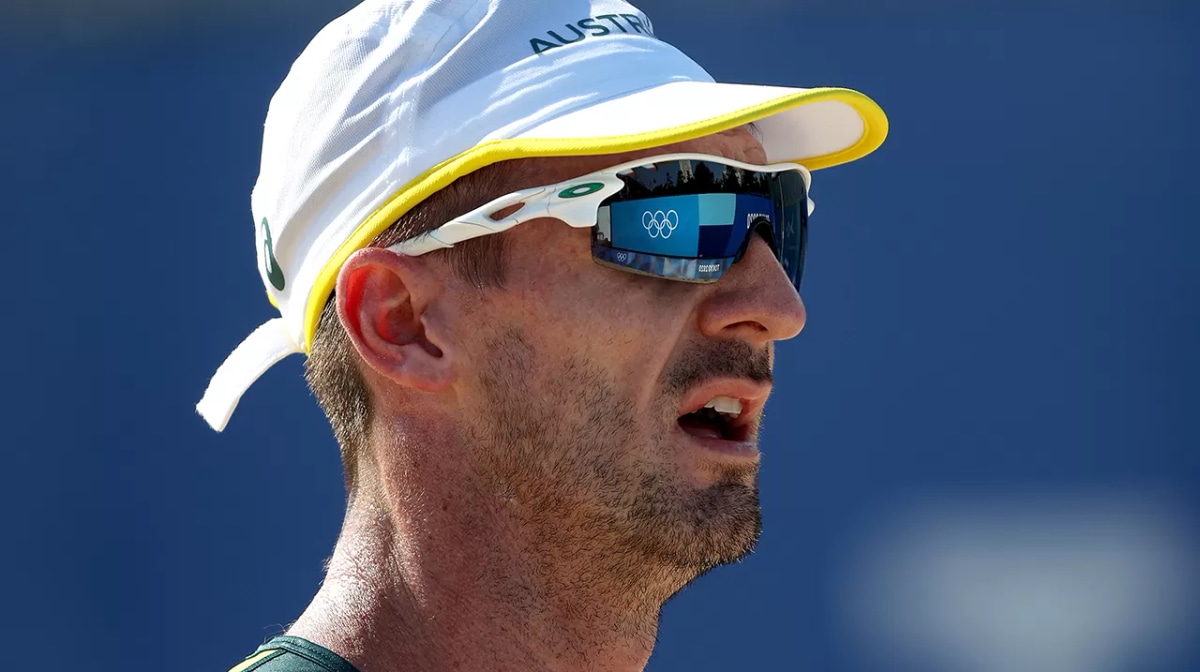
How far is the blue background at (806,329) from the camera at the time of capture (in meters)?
3.85

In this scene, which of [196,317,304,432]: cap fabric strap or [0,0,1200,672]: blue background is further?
[0,0,1200,672]: blue background

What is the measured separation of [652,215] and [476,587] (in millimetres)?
503

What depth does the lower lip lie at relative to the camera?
5.92 ft

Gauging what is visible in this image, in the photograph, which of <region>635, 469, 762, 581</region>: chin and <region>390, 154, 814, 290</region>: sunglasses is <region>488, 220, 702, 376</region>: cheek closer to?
<region>390, 154, 814, 290</region>: sunglasses

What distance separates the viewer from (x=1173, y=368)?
153 inches

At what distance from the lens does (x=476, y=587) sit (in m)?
1.76

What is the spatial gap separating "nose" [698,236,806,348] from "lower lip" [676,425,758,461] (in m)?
0.13

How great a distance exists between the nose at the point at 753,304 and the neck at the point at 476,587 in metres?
0.31

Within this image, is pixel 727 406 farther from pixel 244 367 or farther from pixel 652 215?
pixel 244 367

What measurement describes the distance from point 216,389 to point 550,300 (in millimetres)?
676

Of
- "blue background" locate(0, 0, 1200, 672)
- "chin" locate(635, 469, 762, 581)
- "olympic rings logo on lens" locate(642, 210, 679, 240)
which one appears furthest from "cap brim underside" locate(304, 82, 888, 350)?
"blue background" locate(0, 0, 1200, 672)

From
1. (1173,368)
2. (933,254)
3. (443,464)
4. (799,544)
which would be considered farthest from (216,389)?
(1173,368)

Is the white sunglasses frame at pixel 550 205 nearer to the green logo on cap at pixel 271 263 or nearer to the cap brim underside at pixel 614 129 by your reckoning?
the cap brim underside at pixel 614 129

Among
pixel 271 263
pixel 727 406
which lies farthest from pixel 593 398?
pixel 271 263
